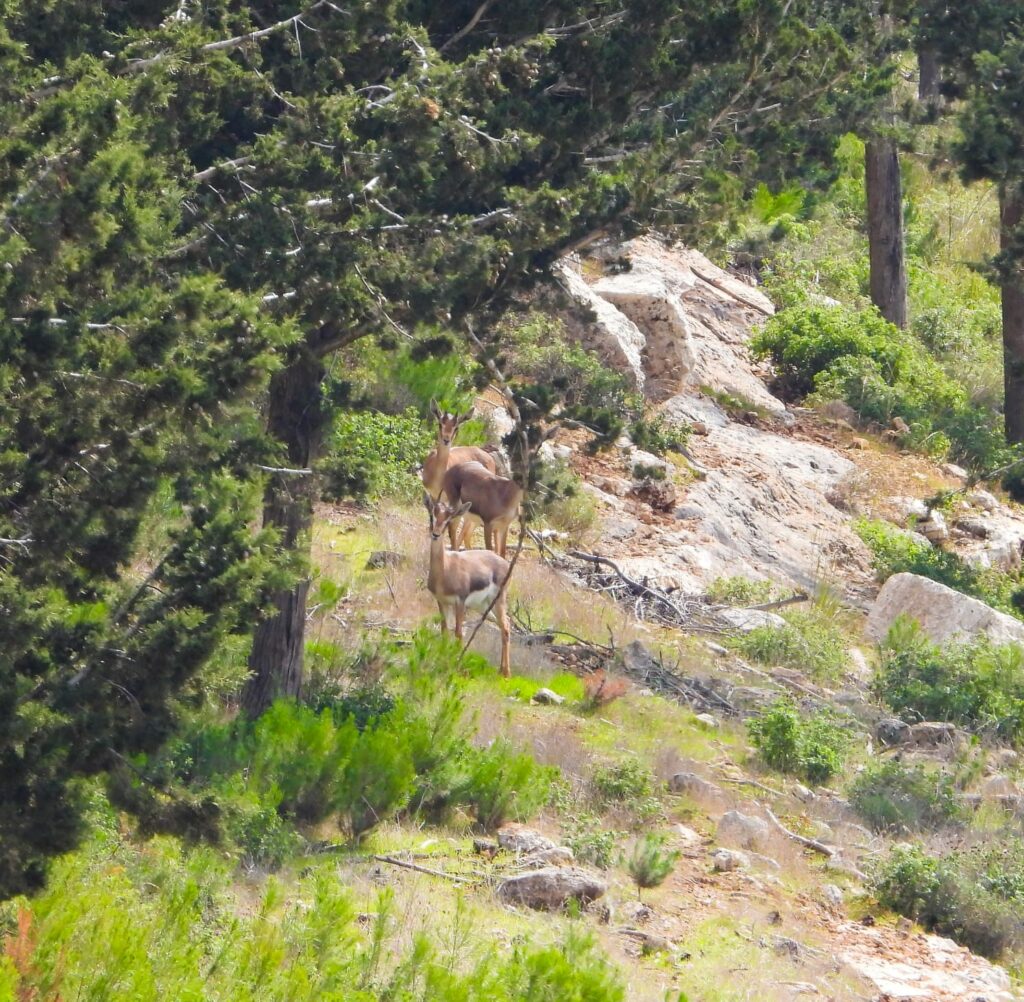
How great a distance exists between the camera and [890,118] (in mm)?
22672

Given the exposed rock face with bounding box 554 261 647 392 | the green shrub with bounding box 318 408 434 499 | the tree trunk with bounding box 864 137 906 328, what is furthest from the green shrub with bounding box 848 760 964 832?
the tree trunk with bounding box 864 137 906 328

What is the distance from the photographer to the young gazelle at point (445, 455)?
16.6 m

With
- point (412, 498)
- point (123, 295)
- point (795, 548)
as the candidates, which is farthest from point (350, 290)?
point (795, 548)

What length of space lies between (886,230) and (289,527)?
688 inches

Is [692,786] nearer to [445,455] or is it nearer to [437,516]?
[437,516]

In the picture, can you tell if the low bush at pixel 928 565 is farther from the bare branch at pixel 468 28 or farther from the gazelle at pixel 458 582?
the bare branch at pixel 468 28

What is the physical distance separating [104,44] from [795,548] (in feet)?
44.7

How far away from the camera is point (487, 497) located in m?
16.5

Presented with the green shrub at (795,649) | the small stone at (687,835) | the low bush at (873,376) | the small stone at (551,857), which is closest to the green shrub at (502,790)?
the small stone at (551,857)

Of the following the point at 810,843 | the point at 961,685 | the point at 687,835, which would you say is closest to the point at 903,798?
the point at 810,843

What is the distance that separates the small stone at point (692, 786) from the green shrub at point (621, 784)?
0.51 metres

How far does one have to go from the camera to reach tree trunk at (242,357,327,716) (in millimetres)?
11008

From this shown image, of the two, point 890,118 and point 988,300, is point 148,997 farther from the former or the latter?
point 988,300

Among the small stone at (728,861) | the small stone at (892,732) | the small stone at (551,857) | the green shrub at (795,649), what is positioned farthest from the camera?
the green shrub at (795,649)
